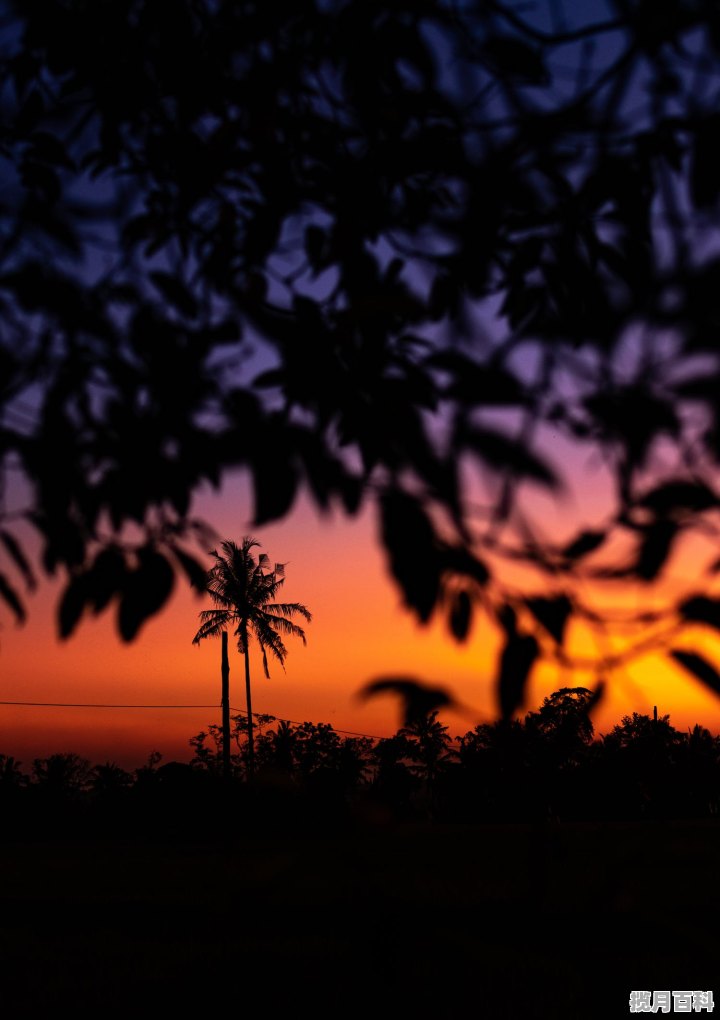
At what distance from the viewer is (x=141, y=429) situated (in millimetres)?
1552

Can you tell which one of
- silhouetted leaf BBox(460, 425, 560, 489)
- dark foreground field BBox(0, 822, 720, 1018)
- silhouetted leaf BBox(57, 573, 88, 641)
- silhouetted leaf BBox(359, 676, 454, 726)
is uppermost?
silhouetted leaf BBox(460, 425, 560, 489)

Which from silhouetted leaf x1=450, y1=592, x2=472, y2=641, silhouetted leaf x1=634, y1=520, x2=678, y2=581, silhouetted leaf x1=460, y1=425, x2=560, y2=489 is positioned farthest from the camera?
silhouetted leaf x1=450, y1=592, x2=472, y2=641

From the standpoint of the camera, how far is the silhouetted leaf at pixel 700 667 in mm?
1322

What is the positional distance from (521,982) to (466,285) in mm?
13411

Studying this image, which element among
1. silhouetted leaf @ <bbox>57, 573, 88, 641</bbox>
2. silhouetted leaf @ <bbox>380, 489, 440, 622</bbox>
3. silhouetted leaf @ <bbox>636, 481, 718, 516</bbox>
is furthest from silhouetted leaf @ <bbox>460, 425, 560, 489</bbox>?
silhouetted leaf @ <bbox>57, 573, 88, 641</bbox>

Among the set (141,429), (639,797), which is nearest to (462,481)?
(141,429)

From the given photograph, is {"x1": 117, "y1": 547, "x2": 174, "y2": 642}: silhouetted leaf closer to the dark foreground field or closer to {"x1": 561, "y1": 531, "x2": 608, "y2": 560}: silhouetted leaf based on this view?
the dark foreground field

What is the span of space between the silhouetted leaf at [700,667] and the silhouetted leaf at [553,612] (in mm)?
168

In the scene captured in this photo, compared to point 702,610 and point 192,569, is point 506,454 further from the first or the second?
point 192,569

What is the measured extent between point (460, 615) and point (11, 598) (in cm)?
73

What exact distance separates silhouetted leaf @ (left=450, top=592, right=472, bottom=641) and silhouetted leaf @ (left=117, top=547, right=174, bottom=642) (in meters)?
0.45

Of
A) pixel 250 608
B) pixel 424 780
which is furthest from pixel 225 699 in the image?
pixel 424 780

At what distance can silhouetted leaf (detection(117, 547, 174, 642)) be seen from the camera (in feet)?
4.62

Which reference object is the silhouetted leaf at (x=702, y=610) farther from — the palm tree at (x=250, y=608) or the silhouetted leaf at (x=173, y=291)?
the palm tree at (x=250, y=608)
